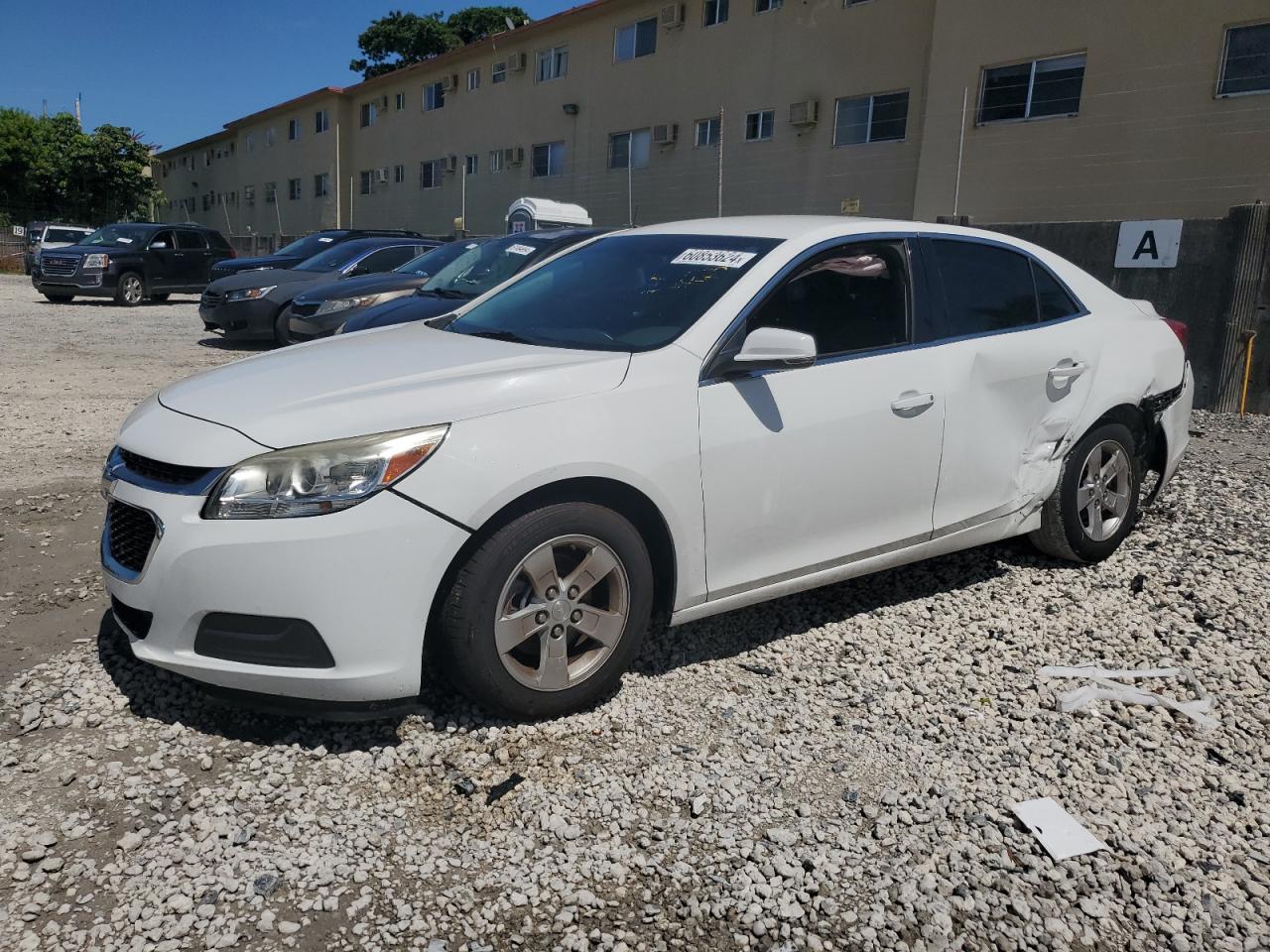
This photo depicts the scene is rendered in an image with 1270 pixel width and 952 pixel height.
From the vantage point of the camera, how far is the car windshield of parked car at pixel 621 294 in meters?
3.48

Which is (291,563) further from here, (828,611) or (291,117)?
(291,117)

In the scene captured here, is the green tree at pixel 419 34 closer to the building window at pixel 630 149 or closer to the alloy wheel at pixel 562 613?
the building window at pixel 630 149

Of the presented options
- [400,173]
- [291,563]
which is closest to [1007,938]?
[291,563]

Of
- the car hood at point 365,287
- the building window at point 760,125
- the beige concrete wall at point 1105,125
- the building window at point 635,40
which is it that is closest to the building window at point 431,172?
the building window at point 635,40

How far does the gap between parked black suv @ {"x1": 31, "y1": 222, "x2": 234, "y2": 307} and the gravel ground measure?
16956 mm

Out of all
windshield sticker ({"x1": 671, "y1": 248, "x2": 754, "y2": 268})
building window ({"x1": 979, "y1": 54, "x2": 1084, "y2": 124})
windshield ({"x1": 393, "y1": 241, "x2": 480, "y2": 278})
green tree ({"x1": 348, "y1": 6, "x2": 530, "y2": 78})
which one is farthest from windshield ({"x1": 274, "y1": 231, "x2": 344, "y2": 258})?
green tree ({"x1": 348, "y1": 6, "x2": 530, "y2": 78})

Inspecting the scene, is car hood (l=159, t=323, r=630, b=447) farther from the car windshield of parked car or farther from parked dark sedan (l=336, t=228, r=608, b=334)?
parked dark sedan (l=336, t=228, r=608, b=334)

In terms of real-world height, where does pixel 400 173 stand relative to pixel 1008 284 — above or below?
above

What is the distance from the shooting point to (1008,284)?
431cm

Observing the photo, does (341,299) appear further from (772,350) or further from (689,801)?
(689,801)

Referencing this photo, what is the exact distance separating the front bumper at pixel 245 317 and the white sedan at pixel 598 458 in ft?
28.7

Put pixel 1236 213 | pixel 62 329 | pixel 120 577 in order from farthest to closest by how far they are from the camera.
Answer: pixel 62 329 → pixel 1236 213 → pixel 120 577

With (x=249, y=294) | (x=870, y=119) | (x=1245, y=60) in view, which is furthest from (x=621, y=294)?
(x=870, y=119)

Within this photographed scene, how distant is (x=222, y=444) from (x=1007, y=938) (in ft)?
8.00
